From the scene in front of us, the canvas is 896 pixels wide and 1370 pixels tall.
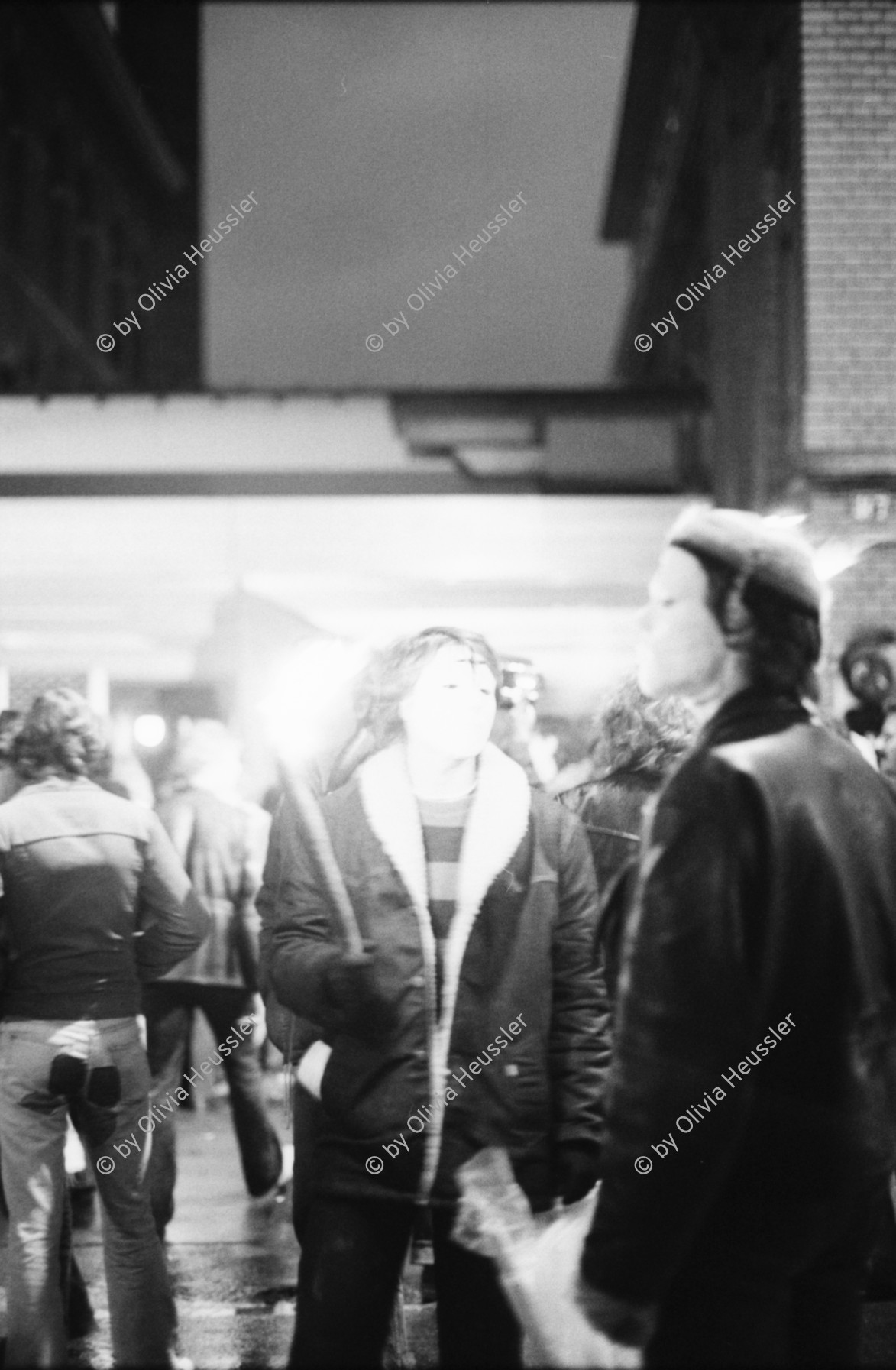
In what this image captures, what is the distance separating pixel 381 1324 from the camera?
9.05 ft

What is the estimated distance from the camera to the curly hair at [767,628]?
2.36 m

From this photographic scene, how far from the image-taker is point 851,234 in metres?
9.74

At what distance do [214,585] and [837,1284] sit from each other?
35.8 feet

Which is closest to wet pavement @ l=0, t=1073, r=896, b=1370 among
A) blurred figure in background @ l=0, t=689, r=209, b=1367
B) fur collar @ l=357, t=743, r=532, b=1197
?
blurred figure in background @ l=0, t=689, r=209, b=1367

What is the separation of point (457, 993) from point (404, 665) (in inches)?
30.0

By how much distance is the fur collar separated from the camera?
2947 millimetres

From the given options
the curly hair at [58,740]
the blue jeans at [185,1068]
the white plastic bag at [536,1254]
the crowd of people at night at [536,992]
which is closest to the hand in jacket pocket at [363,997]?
the crowd of people at night at [536,992]

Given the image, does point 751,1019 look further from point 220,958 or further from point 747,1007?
point 220,958

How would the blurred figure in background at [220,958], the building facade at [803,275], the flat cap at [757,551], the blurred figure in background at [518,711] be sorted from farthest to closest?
the building facade at [803,275]
the blurred figure in background at [220,958]
the blurred figure in background at [518,711]
the flat cap at [757,551]

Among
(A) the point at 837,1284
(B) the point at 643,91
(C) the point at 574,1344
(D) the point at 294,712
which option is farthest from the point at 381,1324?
(B) the point at 643,91

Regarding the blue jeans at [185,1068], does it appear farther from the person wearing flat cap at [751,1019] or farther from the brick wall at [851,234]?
the brick wall at [851,234]

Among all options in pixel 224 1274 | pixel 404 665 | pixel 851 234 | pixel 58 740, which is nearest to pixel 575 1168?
pixel 404 665

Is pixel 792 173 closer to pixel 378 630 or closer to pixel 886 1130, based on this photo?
pixel 378 630

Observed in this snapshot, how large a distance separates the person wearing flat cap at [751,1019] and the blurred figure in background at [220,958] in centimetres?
381
